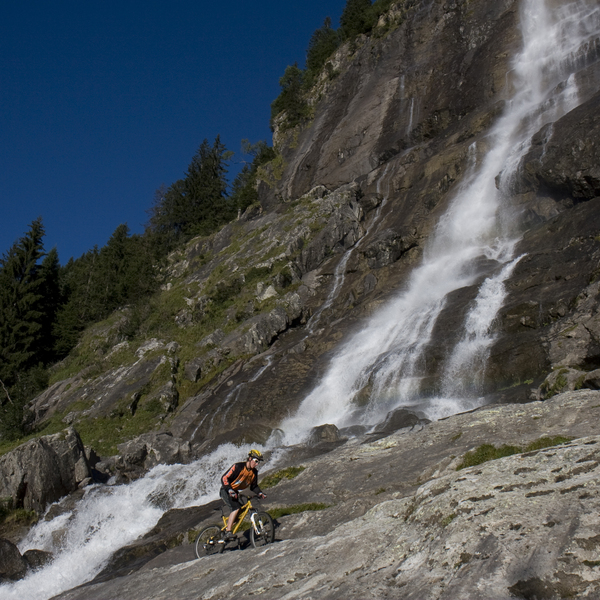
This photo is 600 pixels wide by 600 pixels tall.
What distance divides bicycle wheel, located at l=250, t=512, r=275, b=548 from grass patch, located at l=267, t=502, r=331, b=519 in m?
1.35

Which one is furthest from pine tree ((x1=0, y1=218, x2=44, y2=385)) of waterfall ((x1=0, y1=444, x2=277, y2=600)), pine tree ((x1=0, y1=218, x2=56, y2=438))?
waterfall ((x1=0, y1=444, x2=277, y2=600))

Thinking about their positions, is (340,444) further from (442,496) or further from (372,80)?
(372,80)

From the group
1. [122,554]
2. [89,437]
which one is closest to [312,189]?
[89,437]

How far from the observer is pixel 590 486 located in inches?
212

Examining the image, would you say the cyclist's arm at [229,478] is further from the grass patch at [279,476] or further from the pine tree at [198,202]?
the pine tree at [198,202]

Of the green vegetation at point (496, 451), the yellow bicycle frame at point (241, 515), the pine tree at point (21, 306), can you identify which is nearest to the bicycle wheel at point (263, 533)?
the yellow bicycle frame at point (241, 515)

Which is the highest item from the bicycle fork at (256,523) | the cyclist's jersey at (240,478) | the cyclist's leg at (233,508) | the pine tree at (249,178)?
the pine tree at (249,178)

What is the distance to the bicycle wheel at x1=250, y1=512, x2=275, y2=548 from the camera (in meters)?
10.1

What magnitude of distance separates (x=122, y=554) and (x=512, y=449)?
10.8m

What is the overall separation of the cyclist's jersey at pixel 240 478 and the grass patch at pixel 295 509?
4.39 feet

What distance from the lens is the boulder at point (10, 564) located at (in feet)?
47.7

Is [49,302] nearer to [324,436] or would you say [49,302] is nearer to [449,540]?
[324,436]

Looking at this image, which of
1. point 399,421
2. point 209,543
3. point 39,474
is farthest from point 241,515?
point 39,474

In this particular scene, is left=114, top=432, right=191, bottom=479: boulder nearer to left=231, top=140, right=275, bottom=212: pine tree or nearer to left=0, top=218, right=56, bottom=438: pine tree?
left=0, top=218, right=56, bottom=438: pine tree
